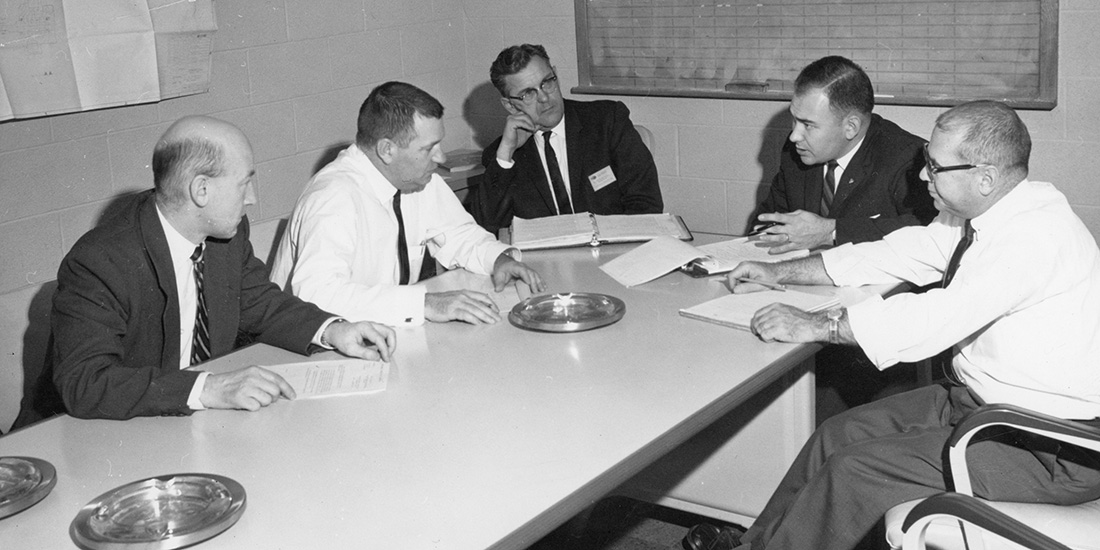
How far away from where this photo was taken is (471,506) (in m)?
1.72

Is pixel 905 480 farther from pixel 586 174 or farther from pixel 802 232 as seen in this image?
pixel 586 174

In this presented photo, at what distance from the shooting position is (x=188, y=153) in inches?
94.8

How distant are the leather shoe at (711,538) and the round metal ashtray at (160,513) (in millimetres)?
1676

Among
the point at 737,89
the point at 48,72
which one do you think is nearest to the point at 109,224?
the point at 48,72

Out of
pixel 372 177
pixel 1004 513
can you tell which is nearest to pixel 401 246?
pixel 372 177

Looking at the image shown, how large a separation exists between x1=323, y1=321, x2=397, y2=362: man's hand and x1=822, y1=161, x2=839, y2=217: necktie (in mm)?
1666

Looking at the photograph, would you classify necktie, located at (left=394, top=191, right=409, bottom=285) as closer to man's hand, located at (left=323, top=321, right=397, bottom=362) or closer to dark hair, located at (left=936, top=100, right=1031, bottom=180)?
man's hand, located at (left=323, top=321, right=397, bottom=362)

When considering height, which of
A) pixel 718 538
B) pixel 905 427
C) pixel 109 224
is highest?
pixel 109 224

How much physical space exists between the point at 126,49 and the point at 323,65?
3.27ft

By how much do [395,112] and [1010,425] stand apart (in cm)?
178

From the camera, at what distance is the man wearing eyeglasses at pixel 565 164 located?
4.16 metres

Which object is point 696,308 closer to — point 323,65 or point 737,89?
point 737,89

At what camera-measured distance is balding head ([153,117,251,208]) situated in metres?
2.41

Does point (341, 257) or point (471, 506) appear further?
point (341, 257)
